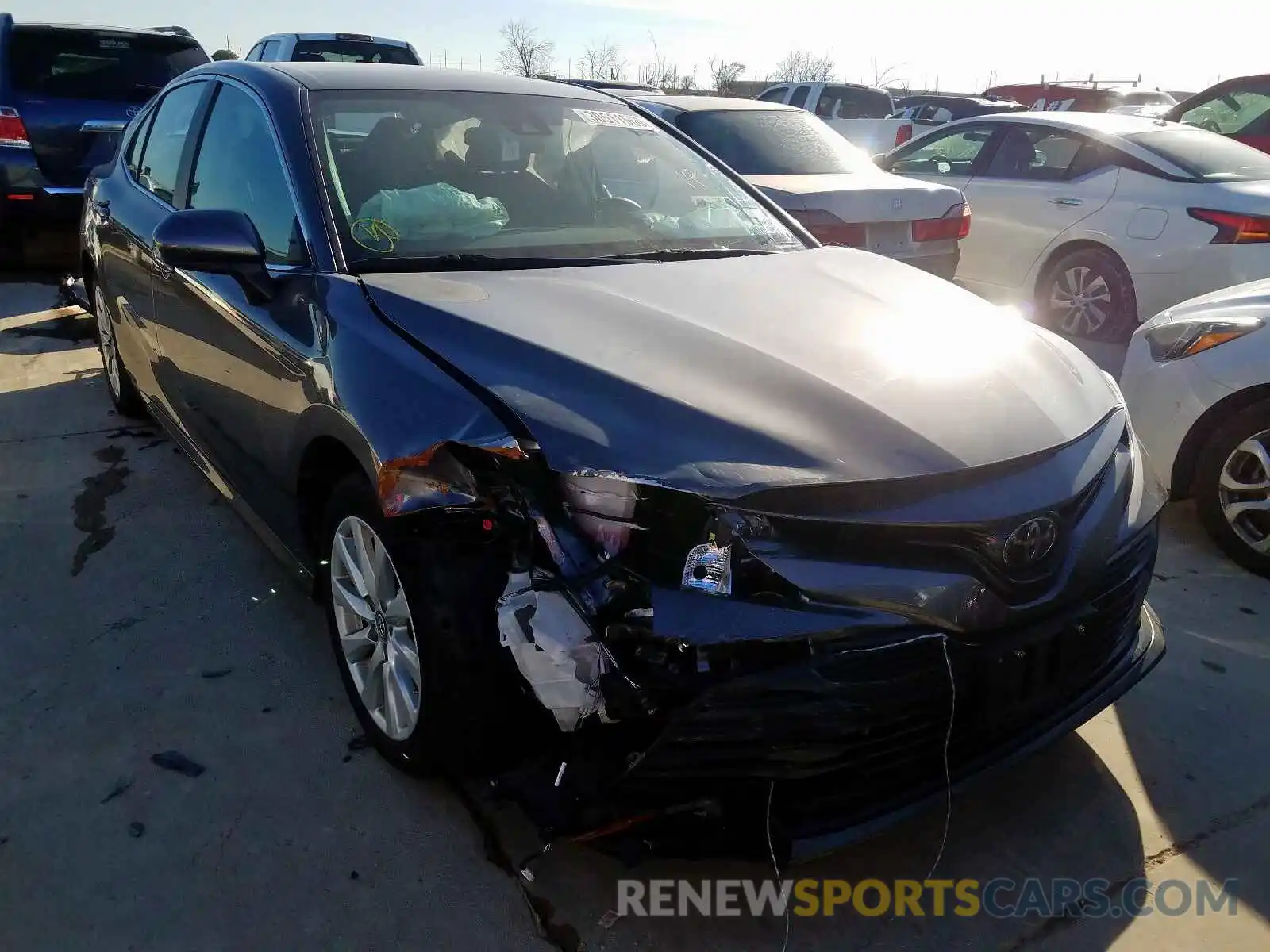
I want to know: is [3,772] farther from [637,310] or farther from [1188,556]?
[1188,556]

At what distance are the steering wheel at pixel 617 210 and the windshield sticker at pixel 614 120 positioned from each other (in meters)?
0.42

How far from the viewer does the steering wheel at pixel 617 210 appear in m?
3.13

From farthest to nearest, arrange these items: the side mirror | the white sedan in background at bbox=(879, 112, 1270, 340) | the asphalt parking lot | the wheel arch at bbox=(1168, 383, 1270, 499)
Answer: the white sedan in background at bbox=(879, 112, 1270, 340) < the wheel arch at bbox=(1168, 383, 1270, 499) < the side mirror < the asphalt parking lot

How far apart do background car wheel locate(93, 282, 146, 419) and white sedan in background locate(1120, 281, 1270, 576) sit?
4449mm

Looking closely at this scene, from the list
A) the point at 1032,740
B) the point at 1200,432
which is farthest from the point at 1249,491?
the point at 1032,740

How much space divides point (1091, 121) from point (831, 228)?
261 centimetres

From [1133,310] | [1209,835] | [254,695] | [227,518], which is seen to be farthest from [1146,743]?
[1133,310]

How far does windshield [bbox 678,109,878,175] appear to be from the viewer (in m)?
6.46

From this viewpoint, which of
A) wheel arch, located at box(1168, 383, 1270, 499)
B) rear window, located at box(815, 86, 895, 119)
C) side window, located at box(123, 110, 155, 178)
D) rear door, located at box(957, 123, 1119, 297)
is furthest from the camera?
rear window, located at box(815, 86, 895, 119)

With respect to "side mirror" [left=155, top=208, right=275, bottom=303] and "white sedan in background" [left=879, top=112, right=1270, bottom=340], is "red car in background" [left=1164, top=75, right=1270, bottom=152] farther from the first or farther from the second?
"side mirror" [left=155, top=208, right=275, bottom=303]

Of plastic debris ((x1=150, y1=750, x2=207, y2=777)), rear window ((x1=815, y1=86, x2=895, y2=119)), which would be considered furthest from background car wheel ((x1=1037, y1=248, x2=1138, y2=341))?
rear window ((x1=815, y1=86, x2=895, y2=119))

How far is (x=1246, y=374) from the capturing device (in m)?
3.62

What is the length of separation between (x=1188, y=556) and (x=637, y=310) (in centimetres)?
264

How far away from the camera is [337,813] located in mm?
2354
